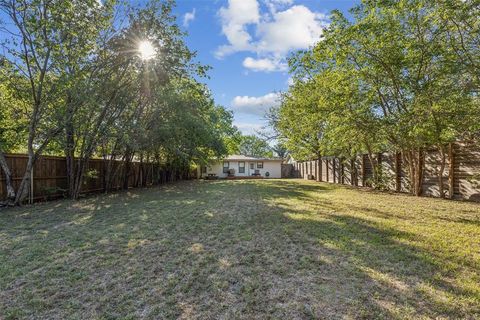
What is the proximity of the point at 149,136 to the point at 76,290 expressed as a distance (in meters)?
9.28

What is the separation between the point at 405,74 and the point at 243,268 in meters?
7.69

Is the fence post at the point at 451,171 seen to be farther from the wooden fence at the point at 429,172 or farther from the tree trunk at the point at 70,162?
the tree trunk at the point at 70,162

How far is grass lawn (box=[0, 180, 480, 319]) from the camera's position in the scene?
2.32 m

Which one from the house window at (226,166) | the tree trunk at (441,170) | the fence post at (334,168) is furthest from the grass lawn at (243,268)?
the house window at (226,166)

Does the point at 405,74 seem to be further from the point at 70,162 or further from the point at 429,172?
the point at 70,162

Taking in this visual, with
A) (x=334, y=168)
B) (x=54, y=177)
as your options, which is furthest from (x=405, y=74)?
(x=54, y=177)

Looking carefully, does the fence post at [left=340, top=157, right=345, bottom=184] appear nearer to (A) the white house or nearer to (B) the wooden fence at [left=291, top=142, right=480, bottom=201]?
(B) the wooden fence at [left=291, top=142, right=480, bottom=201]

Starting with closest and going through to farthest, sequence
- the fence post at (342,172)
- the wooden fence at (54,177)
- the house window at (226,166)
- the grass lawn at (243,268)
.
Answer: the grass lawn at (243,268), the wooden fence at (54,177), the fence post at (342,172), the house window at (226,166)

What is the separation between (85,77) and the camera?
855cm

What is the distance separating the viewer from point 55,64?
25.6 feet

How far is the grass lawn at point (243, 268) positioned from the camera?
232 centimetres

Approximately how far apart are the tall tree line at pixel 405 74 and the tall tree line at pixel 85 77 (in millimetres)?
4541

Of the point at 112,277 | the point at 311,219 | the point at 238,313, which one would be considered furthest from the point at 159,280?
the point at 311,219

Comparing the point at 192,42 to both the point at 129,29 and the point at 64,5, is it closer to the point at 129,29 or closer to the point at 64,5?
the point at 129,29
